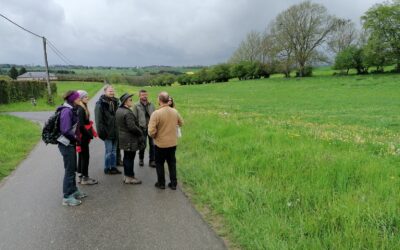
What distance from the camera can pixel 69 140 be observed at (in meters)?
5.86

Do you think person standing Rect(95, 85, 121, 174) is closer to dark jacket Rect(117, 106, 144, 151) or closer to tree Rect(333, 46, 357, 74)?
dark jacket Rect(117, 106, 144, 151)

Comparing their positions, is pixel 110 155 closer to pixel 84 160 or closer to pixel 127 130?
pixel 84 160

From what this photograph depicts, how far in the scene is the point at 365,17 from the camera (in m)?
A: 58.9

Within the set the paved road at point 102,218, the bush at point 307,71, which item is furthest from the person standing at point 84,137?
the bush at point 307,71

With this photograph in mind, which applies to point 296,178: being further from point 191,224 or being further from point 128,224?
point 128,224

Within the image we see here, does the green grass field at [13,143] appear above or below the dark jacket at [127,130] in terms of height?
below

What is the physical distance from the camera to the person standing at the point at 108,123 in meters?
7.71

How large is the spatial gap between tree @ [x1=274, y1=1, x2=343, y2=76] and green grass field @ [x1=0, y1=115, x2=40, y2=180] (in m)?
56.0

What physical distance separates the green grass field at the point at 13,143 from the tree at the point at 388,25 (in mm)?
55405

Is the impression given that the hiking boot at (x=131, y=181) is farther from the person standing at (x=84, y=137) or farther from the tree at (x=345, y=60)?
the tree at (x=345, y=60)

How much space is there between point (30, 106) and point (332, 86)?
1478 inches

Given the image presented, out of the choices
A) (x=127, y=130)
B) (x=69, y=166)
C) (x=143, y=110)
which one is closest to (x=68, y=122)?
(x=69, y=166)

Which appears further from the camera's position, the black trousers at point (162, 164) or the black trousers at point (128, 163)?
the black trousers at point (128, 163)

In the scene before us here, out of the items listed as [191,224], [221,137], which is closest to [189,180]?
[191,224]
